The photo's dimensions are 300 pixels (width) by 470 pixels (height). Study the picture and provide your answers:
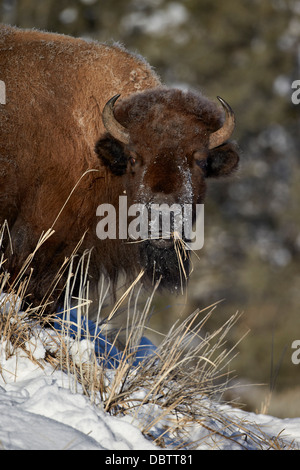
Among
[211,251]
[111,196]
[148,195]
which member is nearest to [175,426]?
[148,195]

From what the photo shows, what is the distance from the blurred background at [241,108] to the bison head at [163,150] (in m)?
12.9

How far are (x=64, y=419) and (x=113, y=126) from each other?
3093mm

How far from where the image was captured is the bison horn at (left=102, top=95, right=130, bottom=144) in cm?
556

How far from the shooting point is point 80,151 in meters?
5.73

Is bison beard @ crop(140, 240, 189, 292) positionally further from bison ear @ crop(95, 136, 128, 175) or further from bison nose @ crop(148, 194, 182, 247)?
bison ear @ crop(95, 136, 128, 175)

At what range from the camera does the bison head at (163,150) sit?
521 centimetres

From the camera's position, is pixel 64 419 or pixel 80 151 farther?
pixel 80 151

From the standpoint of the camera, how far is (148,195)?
17.0ft

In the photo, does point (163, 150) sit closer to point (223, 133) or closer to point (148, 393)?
point (223, 133)

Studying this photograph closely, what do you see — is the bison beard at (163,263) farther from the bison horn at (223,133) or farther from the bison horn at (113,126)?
the bison horn at (223,133)

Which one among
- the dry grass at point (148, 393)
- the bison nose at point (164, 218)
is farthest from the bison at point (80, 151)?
the dry grass at point (148, 393)

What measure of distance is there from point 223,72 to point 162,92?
50.3 ft

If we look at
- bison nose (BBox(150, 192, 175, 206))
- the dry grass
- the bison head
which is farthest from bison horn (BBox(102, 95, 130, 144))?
the dry grass

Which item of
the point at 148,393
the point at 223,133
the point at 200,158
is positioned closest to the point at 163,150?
the point at 200,158
